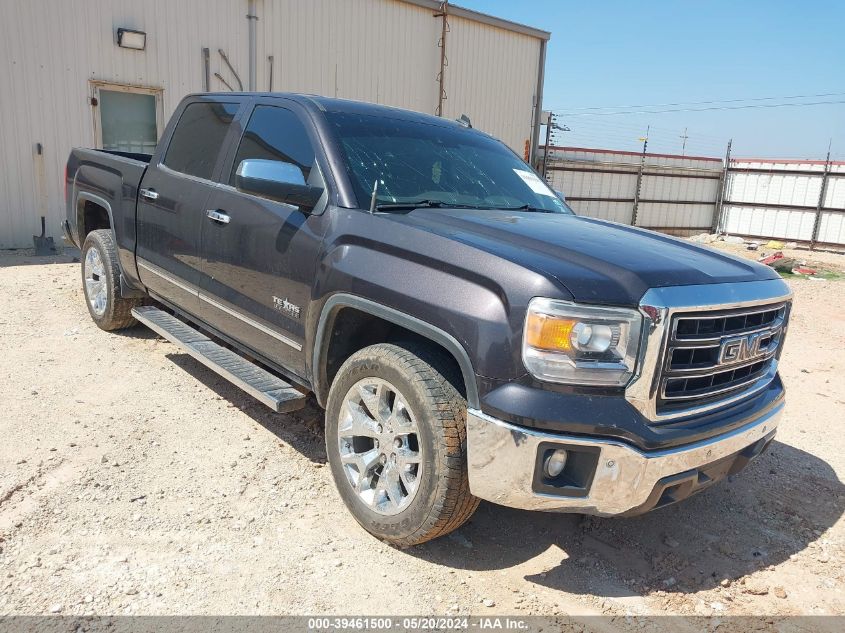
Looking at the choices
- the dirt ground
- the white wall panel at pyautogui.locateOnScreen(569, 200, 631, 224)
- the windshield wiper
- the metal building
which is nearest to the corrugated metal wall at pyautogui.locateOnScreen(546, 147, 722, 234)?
the white wall panel at pyautogui.locateOnScreen(569, 200, 631, 224)

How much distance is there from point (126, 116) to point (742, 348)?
1049 cm

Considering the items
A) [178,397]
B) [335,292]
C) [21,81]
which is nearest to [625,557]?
[335,292]

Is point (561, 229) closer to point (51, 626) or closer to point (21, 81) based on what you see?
point (51, 626)

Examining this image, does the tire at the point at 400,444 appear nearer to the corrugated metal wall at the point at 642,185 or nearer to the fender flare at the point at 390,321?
the fender flare at the point at 390,321

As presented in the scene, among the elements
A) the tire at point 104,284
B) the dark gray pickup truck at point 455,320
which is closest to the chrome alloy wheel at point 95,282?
the tire at point 104,284

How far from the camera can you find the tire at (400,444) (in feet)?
8.63

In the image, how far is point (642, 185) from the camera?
18.9 metres

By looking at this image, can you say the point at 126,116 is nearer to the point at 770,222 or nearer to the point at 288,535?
the point at 288,535

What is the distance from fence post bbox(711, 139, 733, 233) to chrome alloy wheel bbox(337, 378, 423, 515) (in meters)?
19.6

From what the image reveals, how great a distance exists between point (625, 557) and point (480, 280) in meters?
1.54

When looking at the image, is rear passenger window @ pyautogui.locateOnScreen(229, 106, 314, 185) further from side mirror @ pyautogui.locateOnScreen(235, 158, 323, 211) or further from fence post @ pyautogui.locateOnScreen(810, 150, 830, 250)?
fence post @ pyautogui.locateOnScreen(810, 150, 830, 250)

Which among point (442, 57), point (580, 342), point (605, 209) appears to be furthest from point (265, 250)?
point (605, 209)

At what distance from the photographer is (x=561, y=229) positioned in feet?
10.6

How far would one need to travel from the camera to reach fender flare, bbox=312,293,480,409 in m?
2.53
